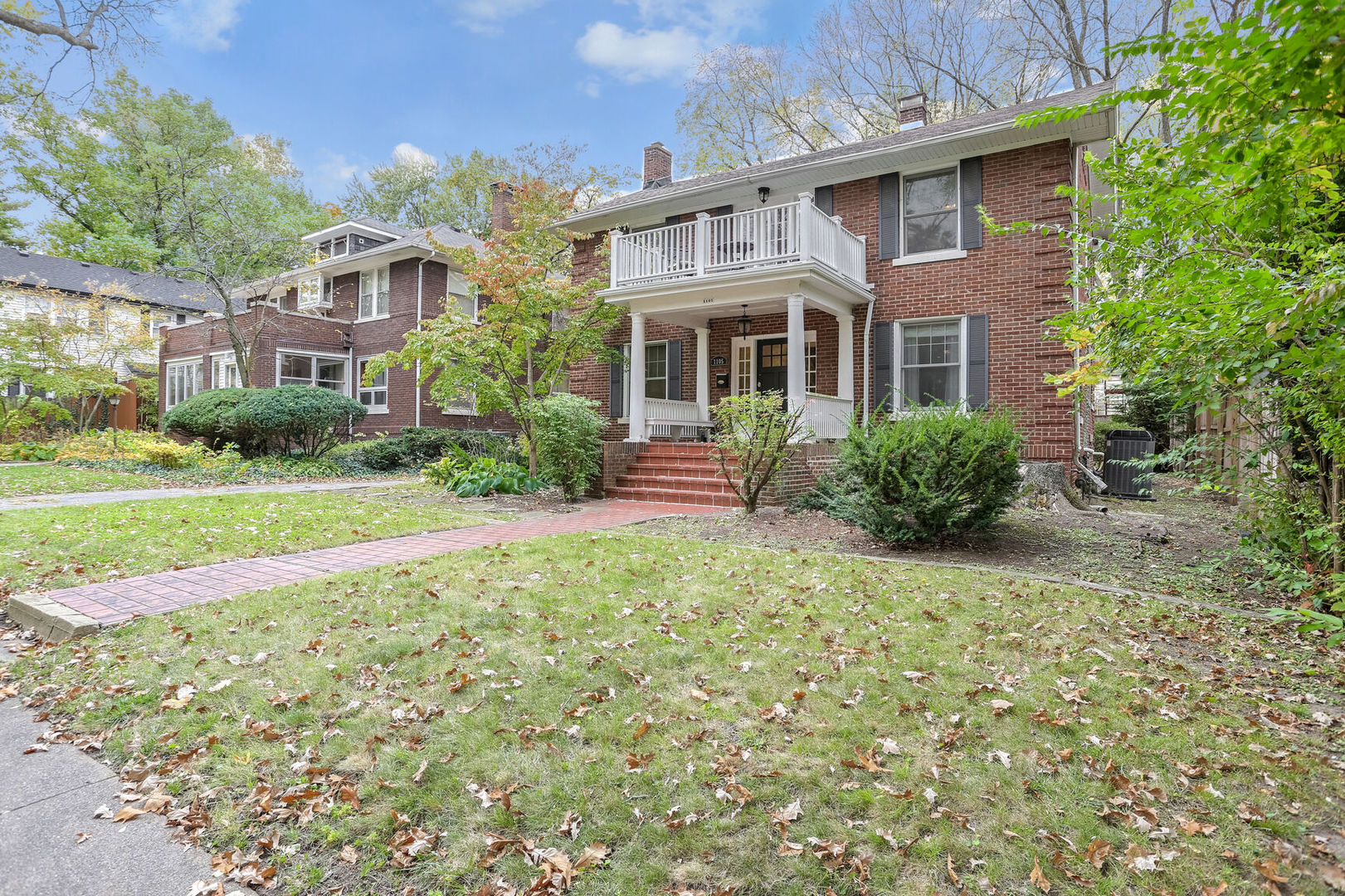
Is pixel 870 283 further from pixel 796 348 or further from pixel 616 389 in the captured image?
pixel 616 389

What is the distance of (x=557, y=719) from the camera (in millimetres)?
2979

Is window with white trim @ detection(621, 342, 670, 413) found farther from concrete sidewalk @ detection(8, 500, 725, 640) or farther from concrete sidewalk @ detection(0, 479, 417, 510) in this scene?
concrete sidewalk @ detection(8, 500, 725, 640)

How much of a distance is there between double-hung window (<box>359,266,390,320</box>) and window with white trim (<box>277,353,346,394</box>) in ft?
5.75

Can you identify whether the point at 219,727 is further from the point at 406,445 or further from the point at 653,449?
the point at 406,445

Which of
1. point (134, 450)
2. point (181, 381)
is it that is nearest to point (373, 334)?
point (134, 450)

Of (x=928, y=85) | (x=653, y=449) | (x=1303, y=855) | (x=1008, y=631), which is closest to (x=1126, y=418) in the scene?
(x=928, y=85)

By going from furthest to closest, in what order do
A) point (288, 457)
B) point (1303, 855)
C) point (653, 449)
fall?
point (288, 457) < point (653, 449) < point (1303, 855)

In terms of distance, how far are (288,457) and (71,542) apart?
9.60 m

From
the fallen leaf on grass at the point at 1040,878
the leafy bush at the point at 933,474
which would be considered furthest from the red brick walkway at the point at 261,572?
the fallen leaf on grass at the point at 1040,878

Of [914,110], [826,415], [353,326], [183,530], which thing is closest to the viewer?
[183,530]

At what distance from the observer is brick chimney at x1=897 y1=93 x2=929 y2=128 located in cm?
1375

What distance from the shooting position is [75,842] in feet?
7.57

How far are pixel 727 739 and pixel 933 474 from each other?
4.16m

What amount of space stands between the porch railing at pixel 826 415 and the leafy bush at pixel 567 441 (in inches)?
130
